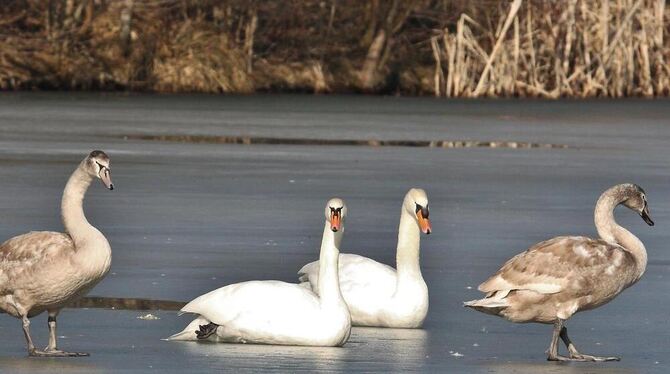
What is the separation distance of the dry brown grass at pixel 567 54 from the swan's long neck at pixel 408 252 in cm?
3161

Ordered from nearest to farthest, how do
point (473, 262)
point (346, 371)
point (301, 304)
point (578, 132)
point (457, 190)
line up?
point (346, 371)
point (301, 304)
point (473, 262)
point (457, 190)
point (578, 132)

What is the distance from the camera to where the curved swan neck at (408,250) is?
9.80m

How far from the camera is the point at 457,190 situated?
18.3 meters

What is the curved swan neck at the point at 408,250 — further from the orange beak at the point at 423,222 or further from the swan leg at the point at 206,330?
the swan leg at the point at 206,330

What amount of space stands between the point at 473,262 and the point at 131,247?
235 cm

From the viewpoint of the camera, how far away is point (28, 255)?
28.1 ft

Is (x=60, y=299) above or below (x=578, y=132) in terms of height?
above

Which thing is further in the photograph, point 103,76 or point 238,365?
point 103,76

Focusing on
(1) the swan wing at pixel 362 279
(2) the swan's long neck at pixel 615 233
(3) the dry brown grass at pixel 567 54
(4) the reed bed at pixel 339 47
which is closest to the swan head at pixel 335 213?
(1) the swan wing at pixel 362 279

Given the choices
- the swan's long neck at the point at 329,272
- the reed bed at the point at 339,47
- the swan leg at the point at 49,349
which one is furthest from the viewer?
the reed bed at the point at 339,47

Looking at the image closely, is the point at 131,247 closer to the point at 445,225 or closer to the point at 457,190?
the point at 445,225

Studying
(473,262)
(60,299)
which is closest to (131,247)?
(473,262)

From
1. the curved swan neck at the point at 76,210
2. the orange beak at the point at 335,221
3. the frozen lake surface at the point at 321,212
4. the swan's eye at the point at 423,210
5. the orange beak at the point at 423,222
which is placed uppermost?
the curved swan neck at the point at 76,210

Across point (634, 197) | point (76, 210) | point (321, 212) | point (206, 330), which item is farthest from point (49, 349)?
point (321, 212)
